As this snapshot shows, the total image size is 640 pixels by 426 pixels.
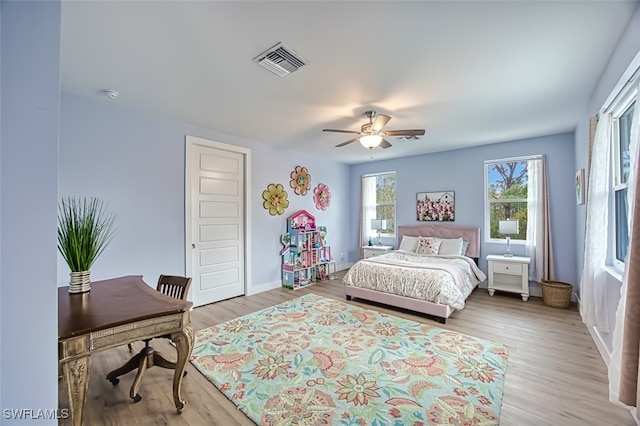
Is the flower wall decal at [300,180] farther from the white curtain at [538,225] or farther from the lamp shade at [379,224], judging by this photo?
the white curtain at [538,225]

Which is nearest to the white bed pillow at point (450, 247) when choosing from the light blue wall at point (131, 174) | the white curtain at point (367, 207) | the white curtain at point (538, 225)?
the white curtain at point (538, 225)

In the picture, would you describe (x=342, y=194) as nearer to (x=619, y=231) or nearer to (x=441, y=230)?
(x=441, y=230)

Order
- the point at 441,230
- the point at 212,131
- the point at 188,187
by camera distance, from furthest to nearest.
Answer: the point at 441,230 < the point at 212,131 < the point at 188,187

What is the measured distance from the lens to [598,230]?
2.30 metres

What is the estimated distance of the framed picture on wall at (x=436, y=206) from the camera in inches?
202

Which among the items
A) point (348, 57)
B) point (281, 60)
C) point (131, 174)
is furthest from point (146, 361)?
point (348, 57)

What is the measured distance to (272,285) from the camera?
4789 millimetres

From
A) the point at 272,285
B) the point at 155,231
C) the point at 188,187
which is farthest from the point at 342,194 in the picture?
the point at 155,231

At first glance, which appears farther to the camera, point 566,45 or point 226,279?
point 226,279

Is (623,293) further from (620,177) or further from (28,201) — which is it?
(28,201)

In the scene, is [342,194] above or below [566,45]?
below

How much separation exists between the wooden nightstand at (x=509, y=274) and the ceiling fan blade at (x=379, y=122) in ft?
10.0

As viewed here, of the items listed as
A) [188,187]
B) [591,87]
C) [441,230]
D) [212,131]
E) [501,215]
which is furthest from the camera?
[441,230]

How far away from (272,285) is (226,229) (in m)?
1.37
